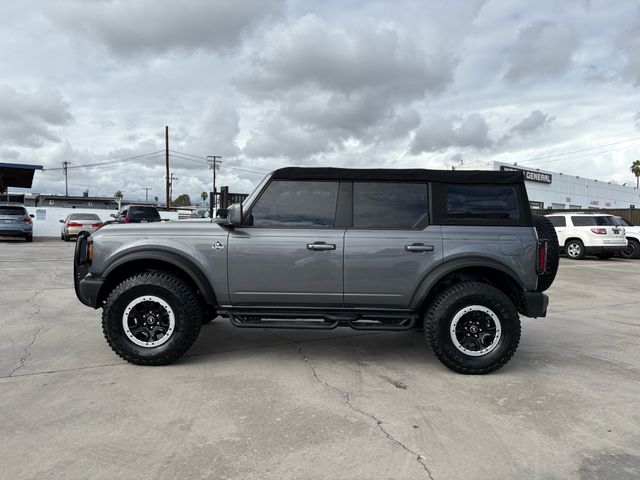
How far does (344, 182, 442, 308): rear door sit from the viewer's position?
4.23 m

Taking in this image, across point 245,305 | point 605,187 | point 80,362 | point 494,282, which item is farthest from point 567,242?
point 605,187

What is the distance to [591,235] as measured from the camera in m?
16.3

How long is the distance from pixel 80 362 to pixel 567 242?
17.3 metres

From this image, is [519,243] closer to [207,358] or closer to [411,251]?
[411,251]

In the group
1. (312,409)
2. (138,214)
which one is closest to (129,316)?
(312,409)

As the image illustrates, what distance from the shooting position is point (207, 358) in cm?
459

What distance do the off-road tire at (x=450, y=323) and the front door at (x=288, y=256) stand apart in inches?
36.2

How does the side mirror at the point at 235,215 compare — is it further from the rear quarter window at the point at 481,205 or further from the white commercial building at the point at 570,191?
the white commercial building at the point at 570,191

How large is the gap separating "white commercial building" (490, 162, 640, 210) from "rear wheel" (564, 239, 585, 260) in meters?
35.7

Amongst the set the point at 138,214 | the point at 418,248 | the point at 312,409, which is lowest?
the point at 312,409

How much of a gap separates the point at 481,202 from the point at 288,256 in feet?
6.34

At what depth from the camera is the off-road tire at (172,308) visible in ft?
14.0

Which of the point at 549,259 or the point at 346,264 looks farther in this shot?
the point at 549,259

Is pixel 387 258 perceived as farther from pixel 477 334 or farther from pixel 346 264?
pixel 477 334
